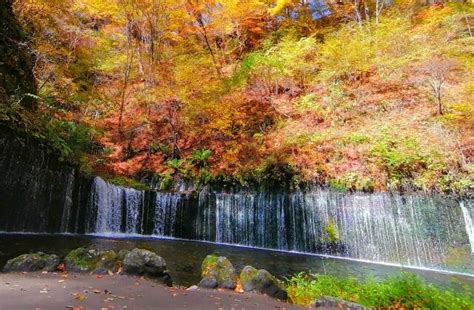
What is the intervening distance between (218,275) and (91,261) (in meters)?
2.26

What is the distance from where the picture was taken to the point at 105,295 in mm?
4809

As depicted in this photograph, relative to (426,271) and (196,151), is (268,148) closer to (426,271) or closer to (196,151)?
(196,151)

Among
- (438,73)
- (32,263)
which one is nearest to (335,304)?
(32,263)

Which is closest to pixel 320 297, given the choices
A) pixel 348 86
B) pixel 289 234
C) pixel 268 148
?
pixel 289 234

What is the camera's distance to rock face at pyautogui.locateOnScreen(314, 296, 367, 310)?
5.31m

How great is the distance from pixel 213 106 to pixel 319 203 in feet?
22.4

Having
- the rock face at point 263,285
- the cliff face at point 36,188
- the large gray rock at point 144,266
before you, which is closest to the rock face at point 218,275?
the rock face at point 263,285

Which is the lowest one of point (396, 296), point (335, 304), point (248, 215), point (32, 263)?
point (335, 304)

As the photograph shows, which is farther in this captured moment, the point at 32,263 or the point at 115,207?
the point at 115,207

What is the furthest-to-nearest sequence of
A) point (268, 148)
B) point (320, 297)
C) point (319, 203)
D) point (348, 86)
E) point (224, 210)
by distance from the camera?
point (348, 86)
point (268, 148)
point (224, 210)
point (319, 203)
point (320, 297)

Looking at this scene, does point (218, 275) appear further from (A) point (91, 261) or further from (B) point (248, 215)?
(B) point (248, 215)

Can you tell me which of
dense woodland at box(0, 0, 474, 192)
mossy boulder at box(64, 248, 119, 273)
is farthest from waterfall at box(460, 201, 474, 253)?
mossy boulder at box(64, 248, 119, 273)

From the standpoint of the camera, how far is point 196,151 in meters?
16.4

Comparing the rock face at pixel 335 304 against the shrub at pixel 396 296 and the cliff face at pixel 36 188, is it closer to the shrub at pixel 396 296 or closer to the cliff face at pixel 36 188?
the shrub at pixel 396 296
